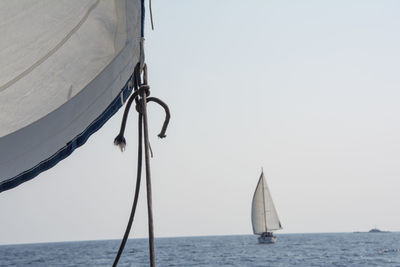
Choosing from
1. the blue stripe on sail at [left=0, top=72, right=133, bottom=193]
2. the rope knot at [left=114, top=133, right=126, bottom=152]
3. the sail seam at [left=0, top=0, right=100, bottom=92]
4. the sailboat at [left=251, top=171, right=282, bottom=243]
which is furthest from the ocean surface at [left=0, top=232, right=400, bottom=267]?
the sail seam at [left=0, top=0, right=100, bottom=92]

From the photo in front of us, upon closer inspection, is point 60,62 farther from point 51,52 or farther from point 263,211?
point 263,211

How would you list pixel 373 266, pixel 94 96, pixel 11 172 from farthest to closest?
1. pixel 373 266
2. pixel 11 172
3. pixel 94 96

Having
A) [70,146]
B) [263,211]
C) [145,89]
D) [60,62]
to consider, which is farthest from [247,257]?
[60,62]

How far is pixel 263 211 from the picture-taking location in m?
72.9

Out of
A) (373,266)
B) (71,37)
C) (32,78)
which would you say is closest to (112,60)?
(71,37)

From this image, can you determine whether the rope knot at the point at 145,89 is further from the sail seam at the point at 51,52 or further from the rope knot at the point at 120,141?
the sail seam at the point at 51,52

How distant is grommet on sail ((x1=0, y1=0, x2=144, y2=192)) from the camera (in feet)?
6.52

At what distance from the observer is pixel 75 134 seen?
2234mm

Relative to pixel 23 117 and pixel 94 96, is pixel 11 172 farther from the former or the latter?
pixel 94 96

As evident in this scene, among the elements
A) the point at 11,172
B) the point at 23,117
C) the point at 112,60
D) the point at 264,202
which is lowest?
the point at 11,172

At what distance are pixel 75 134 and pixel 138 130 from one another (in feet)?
0.87

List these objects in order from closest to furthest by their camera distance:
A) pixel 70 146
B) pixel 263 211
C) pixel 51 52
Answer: pixel 51 52 → pixel 70 146 → pixel 263 211

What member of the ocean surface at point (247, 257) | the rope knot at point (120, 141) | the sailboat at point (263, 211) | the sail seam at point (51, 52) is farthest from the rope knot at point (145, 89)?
the sailboat at point (263, 211)

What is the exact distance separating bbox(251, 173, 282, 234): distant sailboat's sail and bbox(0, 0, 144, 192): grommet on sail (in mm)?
69316
